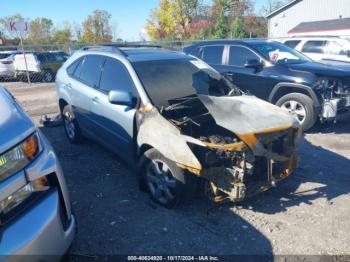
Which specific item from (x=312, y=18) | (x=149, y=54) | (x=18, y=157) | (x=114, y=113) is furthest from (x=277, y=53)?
(x=312, y=18)

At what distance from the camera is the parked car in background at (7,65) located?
16188mm

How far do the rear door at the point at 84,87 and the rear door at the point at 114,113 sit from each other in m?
0.16

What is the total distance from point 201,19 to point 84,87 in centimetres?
4846

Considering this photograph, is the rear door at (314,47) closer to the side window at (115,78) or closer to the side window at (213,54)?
the side window at (213,54)

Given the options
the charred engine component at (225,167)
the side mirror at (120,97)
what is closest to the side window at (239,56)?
the side mirror at (120,97)

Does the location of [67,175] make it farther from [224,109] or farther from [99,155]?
[224,109]

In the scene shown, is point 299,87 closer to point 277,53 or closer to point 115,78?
point 277,53

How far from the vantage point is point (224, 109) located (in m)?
3.65

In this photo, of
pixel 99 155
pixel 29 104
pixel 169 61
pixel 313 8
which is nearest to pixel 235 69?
pixel 169 61

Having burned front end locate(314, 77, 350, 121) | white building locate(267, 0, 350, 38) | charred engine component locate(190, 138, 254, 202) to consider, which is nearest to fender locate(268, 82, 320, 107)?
burned front end locate(314, 77, 350, 121)

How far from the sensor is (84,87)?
4.97 m

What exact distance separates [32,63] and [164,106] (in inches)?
550

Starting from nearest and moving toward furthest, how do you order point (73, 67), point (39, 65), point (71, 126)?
point (73, 67)
point (71, 126)
point (39, 65)

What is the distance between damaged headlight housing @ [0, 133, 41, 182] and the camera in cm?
191
